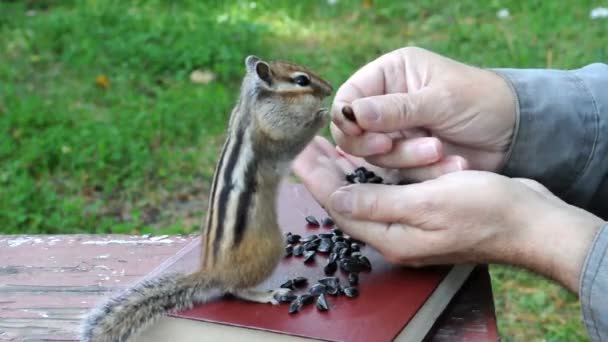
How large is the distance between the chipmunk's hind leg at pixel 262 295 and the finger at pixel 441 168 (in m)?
0.41

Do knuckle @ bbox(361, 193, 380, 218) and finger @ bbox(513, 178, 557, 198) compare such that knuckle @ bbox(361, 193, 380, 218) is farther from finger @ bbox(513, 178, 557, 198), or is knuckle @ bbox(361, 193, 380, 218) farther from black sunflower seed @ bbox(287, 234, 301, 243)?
finger @ bbox(513, 178, 557, 198)

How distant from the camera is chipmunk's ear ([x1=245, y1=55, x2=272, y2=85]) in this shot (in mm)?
1544

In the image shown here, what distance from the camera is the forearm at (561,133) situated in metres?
1.70

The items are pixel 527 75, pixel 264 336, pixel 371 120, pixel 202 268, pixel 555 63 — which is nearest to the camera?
pixel 264 336

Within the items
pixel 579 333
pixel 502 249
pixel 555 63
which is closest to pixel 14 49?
pixel 555 63

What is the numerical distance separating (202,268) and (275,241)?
0.39 feet

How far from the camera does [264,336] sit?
1.15m

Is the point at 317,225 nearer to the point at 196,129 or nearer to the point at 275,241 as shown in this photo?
the point at 275,241

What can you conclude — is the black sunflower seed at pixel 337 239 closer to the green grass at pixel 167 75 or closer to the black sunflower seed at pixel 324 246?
the black sunflower seed at pixel 324 246

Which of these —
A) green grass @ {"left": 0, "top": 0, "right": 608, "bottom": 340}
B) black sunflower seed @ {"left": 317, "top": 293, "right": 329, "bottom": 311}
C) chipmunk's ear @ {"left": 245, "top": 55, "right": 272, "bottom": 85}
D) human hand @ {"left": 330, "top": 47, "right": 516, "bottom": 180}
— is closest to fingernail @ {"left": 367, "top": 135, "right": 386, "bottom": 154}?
human hand @ {"left": 330, "top": 47, "right": 516, "bottom": 180}

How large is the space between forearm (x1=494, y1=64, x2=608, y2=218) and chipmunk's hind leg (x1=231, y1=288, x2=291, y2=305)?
2.20 feet

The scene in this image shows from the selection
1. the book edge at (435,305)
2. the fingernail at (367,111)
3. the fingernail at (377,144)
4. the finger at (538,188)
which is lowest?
the book edge at (435,305)

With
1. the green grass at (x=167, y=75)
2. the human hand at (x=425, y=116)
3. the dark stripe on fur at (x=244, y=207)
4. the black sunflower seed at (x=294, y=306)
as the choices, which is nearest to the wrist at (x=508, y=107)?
the human hand at (x=425, y=116)

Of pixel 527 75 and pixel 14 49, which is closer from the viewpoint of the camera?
pixel 527 75
